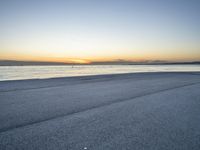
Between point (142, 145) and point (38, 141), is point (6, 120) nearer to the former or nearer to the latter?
point (38, 141)

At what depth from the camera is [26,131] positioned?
3.63 metres

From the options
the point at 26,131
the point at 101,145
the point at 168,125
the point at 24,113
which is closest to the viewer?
the point at 101,145

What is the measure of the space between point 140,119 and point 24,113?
3510mm

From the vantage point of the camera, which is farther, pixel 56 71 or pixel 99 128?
pixel 56 71

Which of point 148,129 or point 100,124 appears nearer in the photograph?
point 148,129

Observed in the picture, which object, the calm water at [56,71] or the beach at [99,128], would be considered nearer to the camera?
the beach at [99,128]

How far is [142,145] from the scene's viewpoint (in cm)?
301

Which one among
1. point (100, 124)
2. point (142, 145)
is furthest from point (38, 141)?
point (142, 145)

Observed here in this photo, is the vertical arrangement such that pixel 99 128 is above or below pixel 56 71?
above

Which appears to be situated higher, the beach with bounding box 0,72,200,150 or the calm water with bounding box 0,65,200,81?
the beach with bounding box 0,72,200,150

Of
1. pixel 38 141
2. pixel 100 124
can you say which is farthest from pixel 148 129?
pixel 38 141

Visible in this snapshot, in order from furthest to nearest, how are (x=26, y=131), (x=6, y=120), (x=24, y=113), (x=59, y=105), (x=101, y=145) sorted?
(x=59, y=105) → (x=24, y=113) → (x=6, y=120) → (x=26, y=131) → (x=101, y=145)

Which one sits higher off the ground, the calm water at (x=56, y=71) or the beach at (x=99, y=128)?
the beach at (x=99, y=128)

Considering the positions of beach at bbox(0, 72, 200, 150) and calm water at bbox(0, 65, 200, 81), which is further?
calm water at bbox(0, 65, 200, 81)
